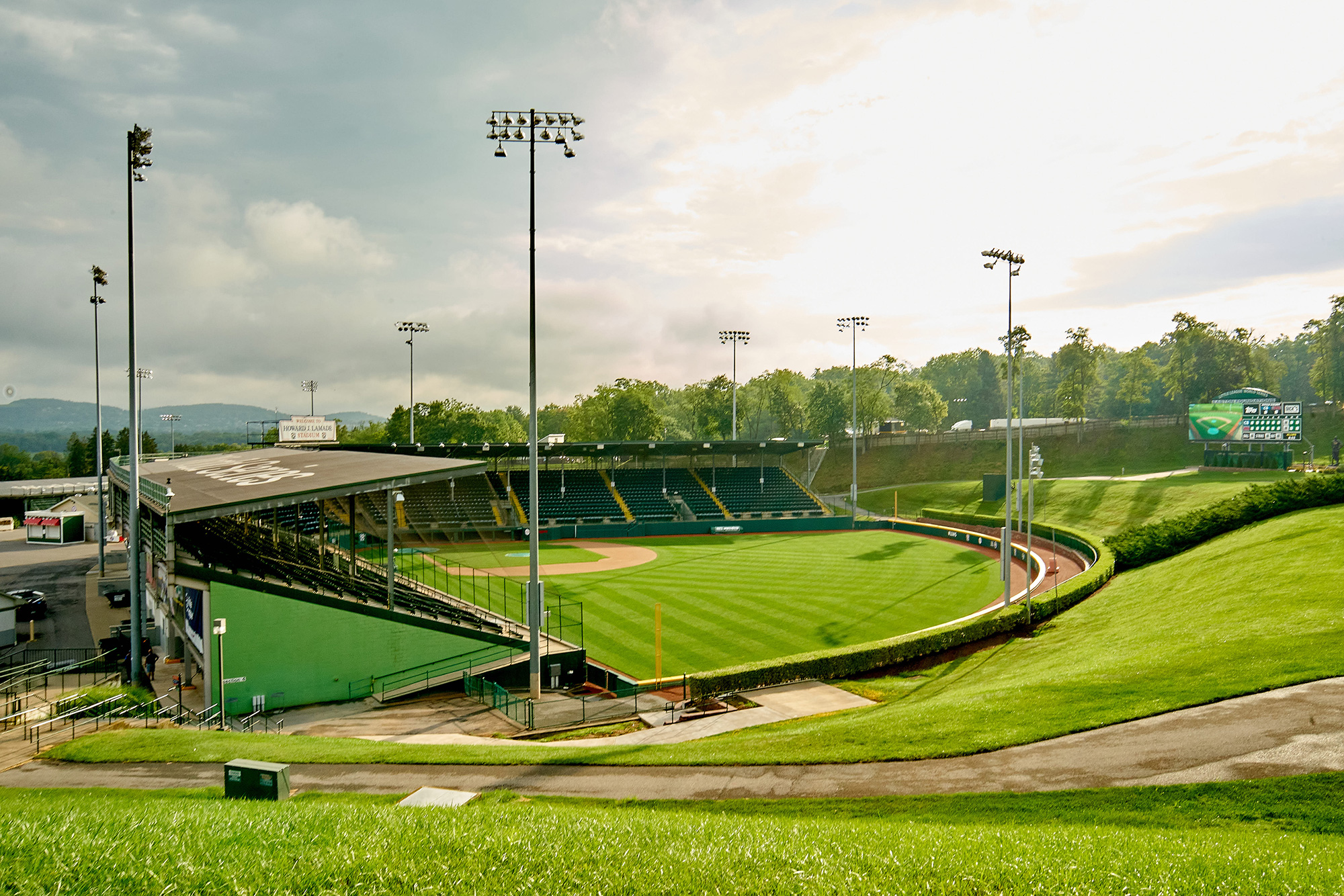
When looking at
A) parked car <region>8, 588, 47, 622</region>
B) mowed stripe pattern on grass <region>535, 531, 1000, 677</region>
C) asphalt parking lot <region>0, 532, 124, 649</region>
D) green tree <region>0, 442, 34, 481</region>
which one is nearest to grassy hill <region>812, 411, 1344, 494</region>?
mowed stripe pattern on grass <region>535, 531, 1000, 677</region>

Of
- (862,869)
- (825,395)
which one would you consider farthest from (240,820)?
(825,395)

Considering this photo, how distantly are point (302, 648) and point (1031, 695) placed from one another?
18989 millimetres

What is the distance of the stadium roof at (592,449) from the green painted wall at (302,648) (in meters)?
30.3

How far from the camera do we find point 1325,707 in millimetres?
11844

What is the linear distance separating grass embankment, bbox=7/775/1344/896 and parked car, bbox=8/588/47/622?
2752 cm

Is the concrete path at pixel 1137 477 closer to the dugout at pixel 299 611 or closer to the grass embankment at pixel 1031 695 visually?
the grass embankment at pixel 1031 695

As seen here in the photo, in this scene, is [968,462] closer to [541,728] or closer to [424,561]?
[424,561]

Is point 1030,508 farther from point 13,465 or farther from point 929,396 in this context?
point 13,465

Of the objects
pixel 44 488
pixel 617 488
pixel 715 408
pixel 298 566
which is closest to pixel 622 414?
pixel 715 408

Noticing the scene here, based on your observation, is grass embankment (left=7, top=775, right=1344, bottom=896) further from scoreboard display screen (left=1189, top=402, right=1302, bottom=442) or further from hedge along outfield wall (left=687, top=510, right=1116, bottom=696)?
scoreboard display screen (left=1189, top=402, right=1302, bottom=442)

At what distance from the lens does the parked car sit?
99.6 ft

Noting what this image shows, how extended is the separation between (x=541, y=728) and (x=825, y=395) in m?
87.1

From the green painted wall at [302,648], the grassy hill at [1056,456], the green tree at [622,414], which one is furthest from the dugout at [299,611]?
the green tree at [622,414]

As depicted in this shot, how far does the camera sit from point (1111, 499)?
179 feet
